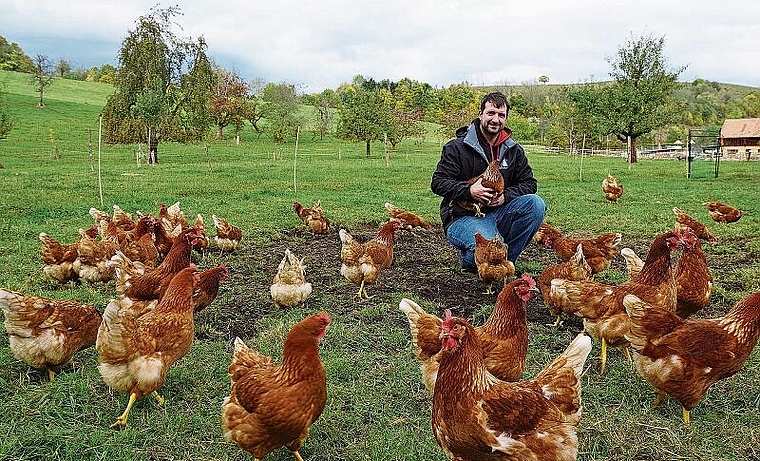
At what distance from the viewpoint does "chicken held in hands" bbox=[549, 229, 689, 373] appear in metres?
4.31

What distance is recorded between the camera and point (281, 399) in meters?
3.13

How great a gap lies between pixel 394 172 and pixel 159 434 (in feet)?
68.6

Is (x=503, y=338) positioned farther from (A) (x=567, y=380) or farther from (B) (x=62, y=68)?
(B) (x=62, y=68)

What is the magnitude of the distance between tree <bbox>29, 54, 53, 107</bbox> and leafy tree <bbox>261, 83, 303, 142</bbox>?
62.1ft

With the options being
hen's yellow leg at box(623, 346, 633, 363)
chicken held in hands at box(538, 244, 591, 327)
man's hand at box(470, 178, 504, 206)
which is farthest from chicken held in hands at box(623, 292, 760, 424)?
man's hand at box(470, 178, 504, 206)

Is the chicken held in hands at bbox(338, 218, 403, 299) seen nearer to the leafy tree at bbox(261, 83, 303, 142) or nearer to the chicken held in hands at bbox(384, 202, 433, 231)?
the chicken held in hands at bbox(384, 202, 433, 231)

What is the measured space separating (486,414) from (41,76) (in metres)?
54.0

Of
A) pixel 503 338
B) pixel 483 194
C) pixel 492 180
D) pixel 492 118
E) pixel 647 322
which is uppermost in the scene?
pixel 492 118

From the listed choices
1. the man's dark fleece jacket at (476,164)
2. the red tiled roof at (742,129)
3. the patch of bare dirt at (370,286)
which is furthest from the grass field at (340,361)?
the red tiled roof at (742,129)

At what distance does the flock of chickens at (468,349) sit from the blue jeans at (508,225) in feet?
3.51

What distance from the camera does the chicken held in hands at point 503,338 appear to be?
142 inches

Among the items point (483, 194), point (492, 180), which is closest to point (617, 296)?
point (483, 194)

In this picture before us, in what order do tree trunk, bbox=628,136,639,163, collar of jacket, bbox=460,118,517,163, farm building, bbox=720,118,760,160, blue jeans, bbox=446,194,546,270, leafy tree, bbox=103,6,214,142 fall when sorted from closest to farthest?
blue jeans, bbox=446,194,546,270 → collar of jacket, bbox=460,118,517,163 → leafy tree, bbox=103,6,214,142 → tree trunk, bbox=628,136,639,163 → farm building, bbox=720,118,760,160

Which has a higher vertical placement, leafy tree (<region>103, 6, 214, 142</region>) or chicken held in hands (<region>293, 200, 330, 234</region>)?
leafy tree (<region>103, 6, 214, 142</region>)
